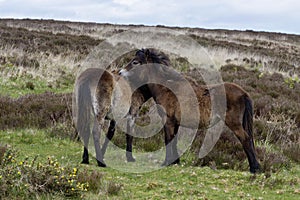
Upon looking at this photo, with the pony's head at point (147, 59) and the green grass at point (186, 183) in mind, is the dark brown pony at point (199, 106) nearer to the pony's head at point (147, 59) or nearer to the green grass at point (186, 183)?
the pony's head at point (147, 59)

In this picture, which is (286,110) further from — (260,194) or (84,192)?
(84,192)

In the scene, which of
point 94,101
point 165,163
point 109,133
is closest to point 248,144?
point 165,163

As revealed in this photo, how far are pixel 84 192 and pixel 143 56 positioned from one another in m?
3.66

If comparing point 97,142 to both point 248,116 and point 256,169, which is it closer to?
point 248,116

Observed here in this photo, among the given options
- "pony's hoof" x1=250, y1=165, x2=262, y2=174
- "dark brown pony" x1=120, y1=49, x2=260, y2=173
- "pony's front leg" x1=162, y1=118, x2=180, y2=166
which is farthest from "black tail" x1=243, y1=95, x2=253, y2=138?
"pony's front leg" x1=162, y1=118, x2=180, y2=166

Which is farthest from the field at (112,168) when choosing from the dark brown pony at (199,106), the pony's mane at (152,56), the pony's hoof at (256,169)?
the pony's mane at (152,56)

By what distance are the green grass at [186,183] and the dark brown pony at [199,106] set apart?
1.44 ft

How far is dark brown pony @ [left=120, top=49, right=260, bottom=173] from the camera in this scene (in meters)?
7.07

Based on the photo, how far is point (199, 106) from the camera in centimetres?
739

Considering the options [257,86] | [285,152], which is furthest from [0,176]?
[257,86]

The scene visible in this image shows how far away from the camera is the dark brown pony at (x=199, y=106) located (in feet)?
23.2

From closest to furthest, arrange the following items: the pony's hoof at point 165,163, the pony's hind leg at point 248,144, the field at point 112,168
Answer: the field at point 112,168 → the pony's hind leg at point 248,144 → the pony's hoof at point 165,163

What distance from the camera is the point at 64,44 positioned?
1028 inches

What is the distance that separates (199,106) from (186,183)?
1.53 metres
